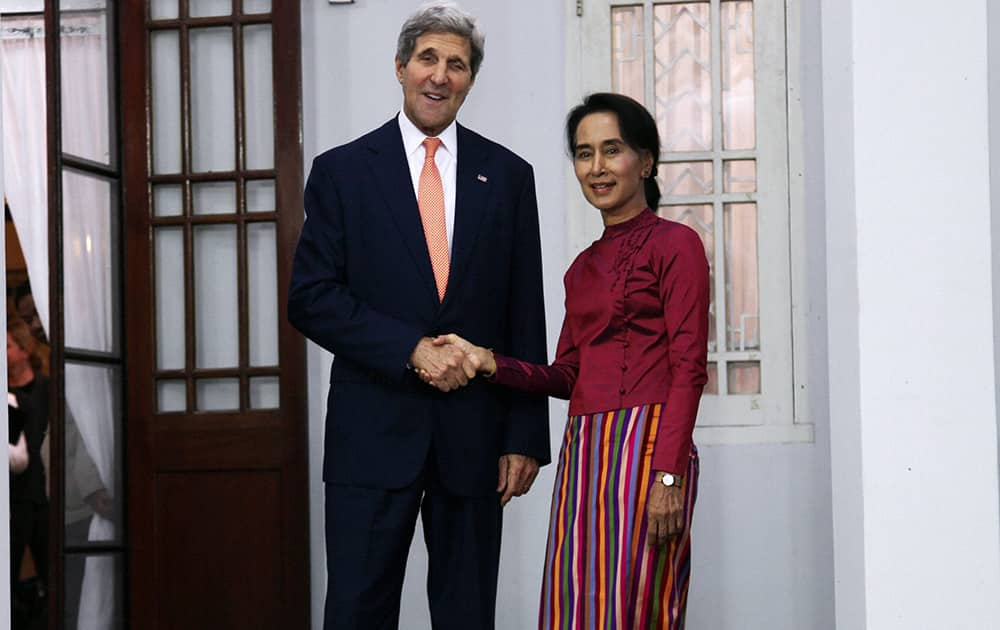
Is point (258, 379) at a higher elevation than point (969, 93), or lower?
lower

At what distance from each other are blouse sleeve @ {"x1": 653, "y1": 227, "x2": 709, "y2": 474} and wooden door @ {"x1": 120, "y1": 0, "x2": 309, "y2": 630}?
6.51 feet

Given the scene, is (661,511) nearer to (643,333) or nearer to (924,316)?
(643,333)

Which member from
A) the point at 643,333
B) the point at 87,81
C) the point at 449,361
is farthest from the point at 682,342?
the point at 87,81

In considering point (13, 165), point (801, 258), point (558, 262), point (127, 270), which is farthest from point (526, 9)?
point (13, 165)

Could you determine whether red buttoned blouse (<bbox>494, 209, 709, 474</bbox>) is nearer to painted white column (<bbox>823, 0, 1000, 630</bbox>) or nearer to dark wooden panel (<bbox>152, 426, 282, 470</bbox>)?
painted white column (<bbox>823, 0, 1000, 630</bbox>)

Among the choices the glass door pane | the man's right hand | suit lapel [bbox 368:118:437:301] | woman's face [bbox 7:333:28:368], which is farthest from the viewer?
woman's face [bbox 7:333:28:368]

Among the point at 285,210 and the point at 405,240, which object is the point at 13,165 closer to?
the point at 285,210

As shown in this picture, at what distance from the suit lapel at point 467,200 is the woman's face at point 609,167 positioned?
0.24 meters

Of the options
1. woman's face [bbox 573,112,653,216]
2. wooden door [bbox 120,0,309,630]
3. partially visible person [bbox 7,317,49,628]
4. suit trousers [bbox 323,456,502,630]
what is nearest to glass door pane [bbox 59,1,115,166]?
wooden door [bbox 120,0,309,630]

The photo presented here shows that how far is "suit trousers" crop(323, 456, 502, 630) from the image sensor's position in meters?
3.01

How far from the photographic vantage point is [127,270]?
185 inches

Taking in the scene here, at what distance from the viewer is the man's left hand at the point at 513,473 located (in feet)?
10.2

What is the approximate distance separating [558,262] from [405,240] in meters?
1.62

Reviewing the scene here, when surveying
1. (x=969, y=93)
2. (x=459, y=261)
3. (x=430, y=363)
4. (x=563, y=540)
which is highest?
(x=969, y=93)
